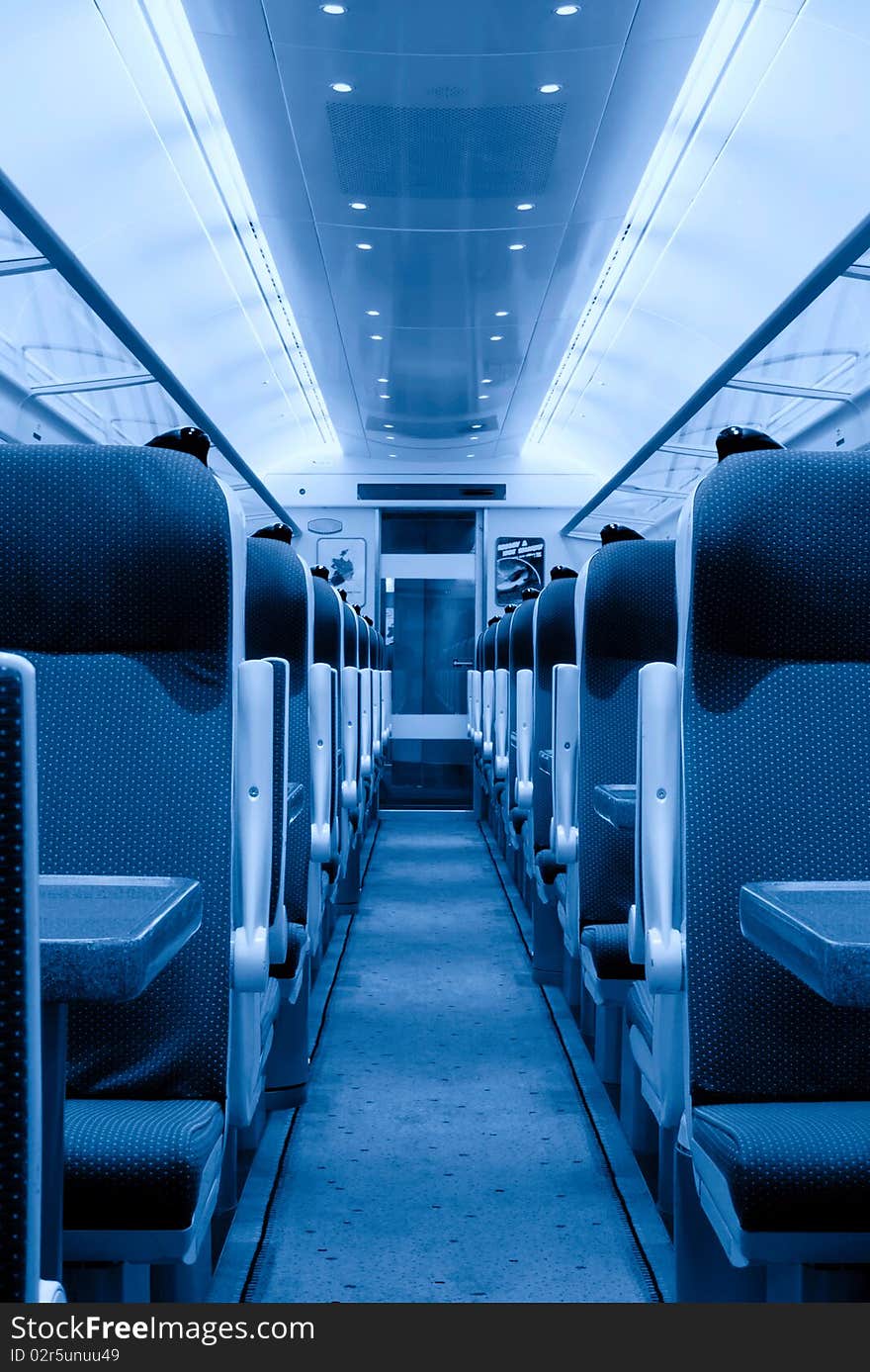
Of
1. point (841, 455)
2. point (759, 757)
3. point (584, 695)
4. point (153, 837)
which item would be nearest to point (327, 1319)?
point (153, 837)

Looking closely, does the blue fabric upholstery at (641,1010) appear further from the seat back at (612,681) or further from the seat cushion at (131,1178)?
the seat cushion at (131,1178)

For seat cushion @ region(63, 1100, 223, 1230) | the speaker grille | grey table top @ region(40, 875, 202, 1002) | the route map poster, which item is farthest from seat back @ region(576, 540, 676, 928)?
the route map poster

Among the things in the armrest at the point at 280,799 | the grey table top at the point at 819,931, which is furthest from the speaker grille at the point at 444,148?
the grey table top at the point at 819,931

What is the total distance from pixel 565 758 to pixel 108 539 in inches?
65.5

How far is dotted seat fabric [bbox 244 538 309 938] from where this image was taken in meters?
2.84

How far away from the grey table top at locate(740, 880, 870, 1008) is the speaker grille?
5511 millimetres

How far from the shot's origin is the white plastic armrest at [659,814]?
1.69 m

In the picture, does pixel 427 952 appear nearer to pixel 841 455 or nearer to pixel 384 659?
pixel 841 455

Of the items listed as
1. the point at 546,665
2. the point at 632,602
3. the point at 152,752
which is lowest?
the point at 152,752

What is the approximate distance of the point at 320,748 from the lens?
3197 mm

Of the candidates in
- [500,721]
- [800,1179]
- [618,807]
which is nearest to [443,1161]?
[618,807]

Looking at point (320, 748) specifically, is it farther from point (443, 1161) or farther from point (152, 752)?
point (152, 752)

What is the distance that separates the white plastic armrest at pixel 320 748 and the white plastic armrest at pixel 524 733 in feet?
3.78

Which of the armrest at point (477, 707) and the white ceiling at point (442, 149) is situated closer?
the white ceiling at point (442, 149)
